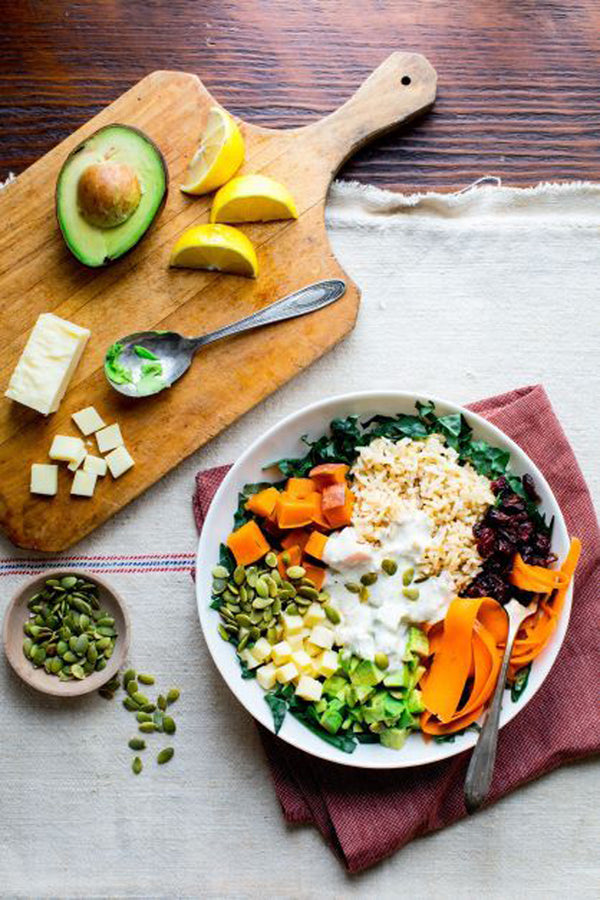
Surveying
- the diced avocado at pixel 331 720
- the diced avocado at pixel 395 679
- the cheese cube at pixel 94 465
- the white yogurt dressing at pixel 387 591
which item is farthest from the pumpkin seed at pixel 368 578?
the cheese cube at pixel 94 465

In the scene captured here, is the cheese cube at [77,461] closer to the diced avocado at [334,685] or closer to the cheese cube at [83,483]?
the cheese cube at [83,483]

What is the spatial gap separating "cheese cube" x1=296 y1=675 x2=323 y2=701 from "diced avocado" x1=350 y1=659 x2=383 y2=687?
10 cm

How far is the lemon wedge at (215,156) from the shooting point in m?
2.79

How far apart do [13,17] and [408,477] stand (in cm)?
181

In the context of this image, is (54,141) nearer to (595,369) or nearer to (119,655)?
(119,655)

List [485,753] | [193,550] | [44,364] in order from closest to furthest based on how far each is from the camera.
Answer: [485,753], [44,364], [193,550]

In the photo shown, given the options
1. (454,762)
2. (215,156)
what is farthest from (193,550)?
(215,156)

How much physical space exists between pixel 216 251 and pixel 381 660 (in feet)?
4.00

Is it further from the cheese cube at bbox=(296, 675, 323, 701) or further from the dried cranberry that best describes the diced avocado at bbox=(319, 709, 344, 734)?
the dried cranberry

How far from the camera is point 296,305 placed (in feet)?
9.37

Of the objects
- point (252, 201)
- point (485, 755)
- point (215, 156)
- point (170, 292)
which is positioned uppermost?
point (215, 156)

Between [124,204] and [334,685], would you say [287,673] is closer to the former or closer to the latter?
[334,685]

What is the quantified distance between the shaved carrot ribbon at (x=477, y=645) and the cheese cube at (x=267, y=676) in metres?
0.41

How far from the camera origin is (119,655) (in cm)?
278
